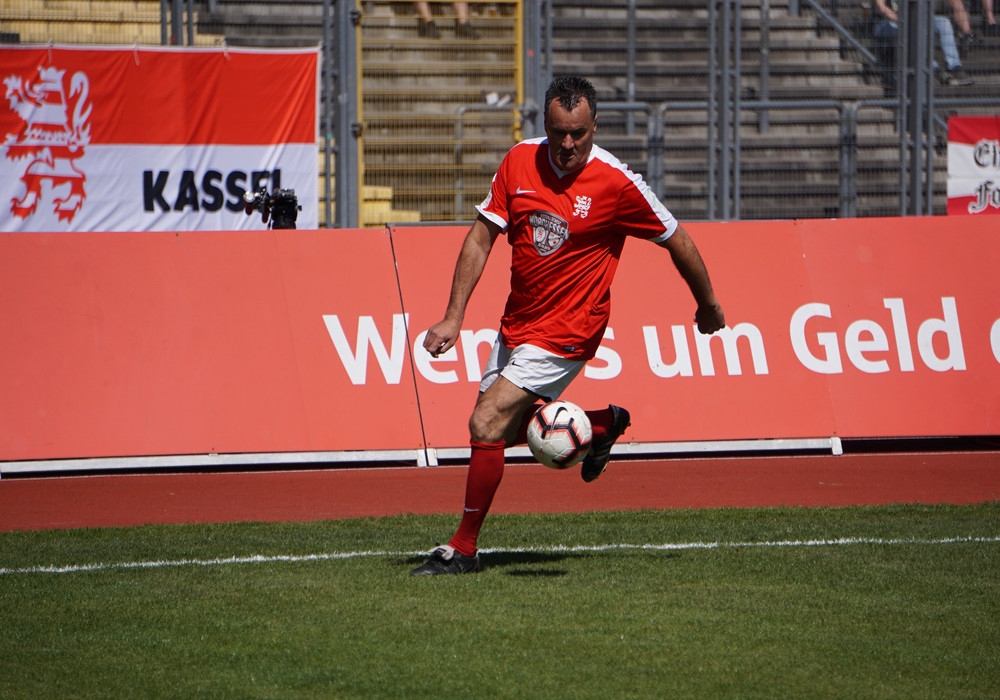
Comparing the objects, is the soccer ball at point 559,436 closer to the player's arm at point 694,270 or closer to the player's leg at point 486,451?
the player's leg at point 486,451

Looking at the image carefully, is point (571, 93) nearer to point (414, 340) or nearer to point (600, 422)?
point (600, 422)

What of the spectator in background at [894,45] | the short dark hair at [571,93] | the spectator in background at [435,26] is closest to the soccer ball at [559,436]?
the short dark hair at [571,93]

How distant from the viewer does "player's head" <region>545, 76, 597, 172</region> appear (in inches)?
233

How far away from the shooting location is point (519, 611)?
529 centimetres

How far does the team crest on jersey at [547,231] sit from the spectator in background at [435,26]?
28.2 feet

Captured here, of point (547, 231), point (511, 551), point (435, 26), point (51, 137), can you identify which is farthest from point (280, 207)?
point (547, 231)

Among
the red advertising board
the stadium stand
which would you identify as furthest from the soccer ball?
the stadium stand

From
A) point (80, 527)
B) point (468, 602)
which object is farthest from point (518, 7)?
point (468, 602)

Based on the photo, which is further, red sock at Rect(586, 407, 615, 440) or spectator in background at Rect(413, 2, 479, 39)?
spectator in background at Rect(413, 2, 479, 39)

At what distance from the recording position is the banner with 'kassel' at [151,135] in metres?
A: 13.2

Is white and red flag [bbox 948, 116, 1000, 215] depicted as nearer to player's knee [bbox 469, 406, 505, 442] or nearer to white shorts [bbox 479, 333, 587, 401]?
white shorts [bbox 479, 333, 587, 401]

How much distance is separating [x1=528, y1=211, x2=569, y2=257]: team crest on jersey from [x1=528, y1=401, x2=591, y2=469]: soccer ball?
2.58 ft

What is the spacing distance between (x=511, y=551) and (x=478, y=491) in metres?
0.75

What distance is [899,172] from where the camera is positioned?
14.8 m
